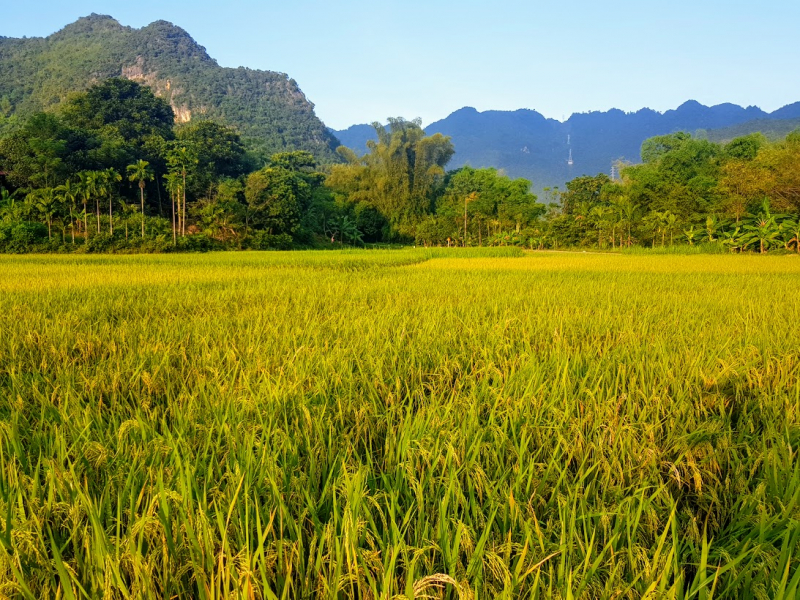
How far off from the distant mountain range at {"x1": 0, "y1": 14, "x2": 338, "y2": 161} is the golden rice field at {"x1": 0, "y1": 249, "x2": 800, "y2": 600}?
228ft

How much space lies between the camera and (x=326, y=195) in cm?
4350

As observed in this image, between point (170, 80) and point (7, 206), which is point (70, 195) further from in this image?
point (170, 80)

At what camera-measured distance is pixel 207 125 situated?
38938 mm

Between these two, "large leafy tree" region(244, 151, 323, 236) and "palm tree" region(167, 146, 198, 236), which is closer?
"palm tree" region(167, 146, 198, 236)

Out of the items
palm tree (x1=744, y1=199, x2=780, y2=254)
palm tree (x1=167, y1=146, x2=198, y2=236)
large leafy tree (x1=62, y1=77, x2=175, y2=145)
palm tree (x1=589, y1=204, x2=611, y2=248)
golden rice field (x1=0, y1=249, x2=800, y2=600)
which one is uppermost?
large leafy tree (x1=62, y1=77, x2=175, y2=145)

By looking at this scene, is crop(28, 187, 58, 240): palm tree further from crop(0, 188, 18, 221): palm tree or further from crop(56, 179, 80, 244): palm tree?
crop(0, 188, 18, 221): palm tree

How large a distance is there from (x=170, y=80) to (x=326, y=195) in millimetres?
80856

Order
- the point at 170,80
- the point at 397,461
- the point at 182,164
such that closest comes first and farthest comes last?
the point at 397,461 → the point at 182,164 → the point at 170,80

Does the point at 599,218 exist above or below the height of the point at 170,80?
below

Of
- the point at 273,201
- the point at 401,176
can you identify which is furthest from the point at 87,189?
the point at 401,176

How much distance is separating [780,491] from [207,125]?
147 ft

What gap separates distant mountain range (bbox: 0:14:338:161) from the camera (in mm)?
78625

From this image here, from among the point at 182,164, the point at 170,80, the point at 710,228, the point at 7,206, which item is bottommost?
the point at 710,228

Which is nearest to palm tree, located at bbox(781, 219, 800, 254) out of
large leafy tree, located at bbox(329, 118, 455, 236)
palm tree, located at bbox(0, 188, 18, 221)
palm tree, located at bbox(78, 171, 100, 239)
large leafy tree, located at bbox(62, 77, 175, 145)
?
large leafy tree, located at bbox(329, 118, 455, 236)
